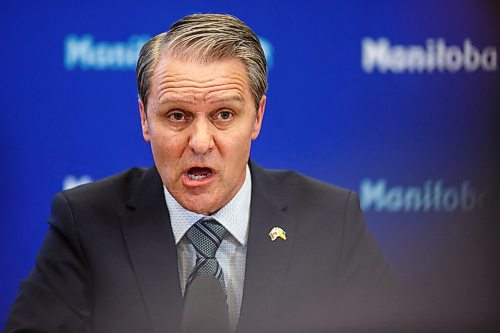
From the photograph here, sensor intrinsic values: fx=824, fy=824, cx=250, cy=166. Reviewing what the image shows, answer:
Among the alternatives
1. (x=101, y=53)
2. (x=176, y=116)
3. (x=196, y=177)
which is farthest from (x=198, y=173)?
(x=101, y=53)

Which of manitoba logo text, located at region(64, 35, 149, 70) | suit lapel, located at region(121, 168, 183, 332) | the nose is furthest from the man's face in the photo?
manitoba logo text, located at region(64, 35, 149, 70)

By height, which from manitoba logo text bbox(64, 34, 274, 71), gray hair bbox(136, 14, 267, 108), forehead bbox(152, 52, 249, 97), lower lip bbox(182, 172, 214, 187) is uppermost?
manitoba logo text bbox(64, 34, 274, 71)

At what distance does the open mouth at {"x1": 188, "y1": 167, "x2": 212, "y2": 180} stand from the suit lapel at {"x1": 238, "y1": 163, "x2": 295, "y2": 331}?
0.20 metres

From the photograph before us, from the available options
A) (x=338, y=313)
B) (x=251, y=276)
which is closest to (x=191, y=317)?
(x=338, y=313)

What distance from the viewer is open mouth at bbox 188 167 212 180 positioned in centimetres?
171

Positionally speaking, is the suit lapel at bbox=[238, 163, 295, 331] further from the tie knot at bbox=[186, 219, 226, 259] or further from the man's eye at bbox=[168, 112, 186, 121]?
the man's eye at bbox=[168, 112, 186, 121]

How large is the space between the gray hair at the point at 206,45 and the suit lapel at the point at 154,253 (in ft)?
0.77

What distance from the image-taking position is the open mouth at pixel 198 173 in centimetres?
171

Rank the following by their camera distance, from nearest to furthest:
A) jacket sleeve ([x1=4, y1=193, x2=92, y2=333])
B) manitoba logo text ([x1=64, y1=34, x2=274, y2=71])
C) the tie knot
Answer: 1. jacket sleeve ([x1=4, y1=193, x2=92, y2=333])
2. the tie knot
3. manitoba logo text ([x1=64, y1=34, x2=274, y2=71])

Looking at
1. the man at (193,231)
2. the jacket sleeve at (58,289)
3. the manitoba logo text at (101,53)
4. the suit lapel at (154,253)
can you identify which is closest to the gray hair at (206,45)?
the man at (193,231)

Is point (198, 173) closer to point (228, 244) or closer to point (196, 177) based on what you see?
point (196, 177)

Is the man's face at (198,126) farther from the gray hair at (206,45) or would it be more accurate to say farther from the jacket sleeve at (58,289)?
the jacket sleeve at (58,289)

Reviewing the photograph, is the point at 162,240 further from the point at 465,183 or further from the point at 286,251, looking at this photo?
the point at 465,183

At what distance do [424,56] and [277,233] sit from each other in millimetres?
1176
